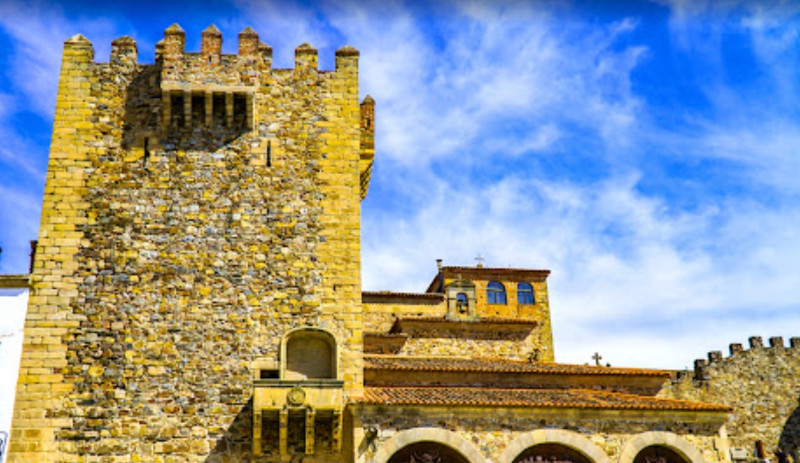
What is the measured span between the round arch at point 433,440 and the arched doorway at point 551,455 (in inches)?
43.8

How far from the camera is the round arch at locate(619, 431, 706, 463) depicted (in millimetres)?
15070

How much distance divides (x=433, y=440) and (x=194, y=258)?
668 cm

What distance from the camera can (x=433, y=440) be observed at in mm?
14148

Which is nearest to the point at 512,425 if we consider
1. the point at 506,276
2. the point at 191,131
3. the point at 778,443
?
the point at 191,131

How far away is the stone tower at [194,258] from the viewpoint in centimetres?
1402

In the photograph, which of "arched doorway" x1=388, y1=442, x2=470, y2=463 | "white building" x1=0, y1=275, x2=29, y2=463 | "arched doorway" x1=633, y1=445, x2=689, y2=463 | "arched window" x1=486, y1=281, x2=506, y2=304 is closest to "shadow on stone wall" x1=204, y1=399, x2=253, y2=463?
"arched doorway" x1=388, y1=442, x2=470, y2=463

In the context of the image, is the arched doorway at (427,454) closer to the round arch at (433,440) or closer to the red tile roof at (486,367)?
the round arch at (433,440)

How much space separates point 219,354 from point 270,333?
1.17 meters

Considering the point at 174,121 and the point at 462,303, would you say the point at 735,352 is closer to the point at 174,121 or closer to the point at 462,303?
A: the point at 462,303

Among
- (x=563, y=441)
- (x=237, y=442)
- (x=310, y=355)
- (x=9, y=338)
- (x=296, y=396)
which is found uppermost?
(x=9, y=338)

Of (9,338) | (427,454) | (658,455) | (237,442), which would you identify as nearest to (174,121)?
(9,338)

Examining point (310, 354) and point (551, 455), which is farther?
point (310, 354)

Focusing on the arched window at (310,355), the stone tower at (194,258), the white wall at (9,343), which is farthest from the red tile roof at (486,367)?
the white wall at (9,343)

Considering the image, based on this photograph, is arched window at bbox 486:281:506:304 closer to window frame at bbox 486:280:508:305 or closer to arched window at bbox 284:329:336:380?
window frame at bbox 486:280:508:305
